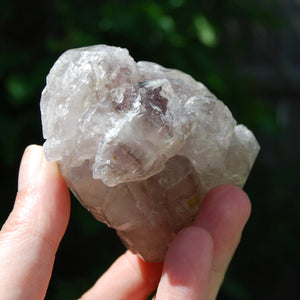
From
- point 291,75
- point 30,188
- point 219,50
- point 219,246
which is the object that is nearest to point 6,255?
point 30,188

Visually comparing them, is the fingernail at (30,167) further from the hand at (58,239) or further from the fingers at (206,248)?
the fingers at (206,248)

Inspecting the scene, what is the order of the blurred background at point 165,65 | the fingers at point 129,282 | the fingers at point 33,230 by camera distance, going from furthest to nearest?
the blurred background at point 165,65 < the fingers at point 129,282 < the fingers at point 33,230

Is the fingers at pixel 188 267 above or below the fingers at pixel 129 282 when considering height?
above

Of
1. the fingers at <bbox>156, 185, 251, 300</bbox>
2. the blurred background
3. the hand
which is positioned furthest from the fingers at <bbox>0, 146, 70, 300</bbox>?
the blurred background

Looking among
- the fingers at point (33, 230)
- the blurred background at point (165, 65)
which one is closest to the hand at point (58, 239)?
the fingers at point (33, 230)

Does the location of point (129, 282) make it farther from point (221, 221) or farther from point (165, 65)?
point (165, 65)

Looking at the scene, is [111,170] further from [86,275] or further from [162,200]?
[86,275]

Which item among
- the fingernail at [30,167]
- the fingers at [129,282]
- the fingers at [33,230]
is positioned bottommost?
the fingers at [129,282]
